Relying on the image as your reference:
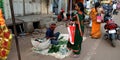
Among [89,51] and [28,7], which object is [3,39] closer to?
[89,51]

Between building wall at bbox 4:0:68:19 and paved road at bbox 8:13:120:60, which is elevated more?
building wall at bbox 4:0:68:19

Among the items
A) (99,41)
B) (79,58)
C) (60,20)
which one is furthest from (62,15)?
(79,58)

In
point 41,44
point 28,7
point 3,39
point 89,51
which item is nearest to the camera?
point 3,39

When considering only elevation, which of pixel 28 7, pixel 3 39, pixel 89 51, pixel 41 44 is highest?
pixel 28 7

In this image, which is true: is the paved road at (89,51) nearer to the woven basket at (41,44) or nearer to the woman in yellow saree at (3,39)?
the woven basket at (41,44)

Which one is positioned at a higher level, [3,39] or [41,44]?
[3,39]

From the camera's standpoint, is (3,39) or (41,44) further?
(41,44)

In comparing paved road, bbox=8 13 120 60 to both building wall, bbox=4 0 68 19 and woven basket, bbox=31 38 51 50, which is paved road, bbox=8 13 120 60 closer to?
woven basket, bbox=31 38 51 50

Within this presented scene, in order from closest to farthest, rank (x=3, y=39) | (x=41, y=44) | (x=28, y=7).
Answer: (x=3, y=39) → (x=41, y=44) → (x=28, y=7)

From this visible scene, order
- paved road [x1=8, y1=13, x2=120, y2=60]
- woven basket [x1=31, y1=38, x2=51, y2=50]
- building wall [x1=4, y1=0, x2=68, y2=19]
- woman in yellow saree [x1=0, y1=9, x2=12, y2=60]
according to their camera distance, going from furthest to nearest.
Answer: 1. building wall [x1=4, y1=0, x2=68, y2=19]
2. woven basket [x1=31, y1=38, x2=51, y2=50]
3. paved road [x1=8, y1=13, x2=120, y2=60]
4. woman in yellow saree [x1=0, y1=9, x2=12, y2=60]

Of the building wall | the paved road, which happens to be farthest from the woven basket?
the building wall

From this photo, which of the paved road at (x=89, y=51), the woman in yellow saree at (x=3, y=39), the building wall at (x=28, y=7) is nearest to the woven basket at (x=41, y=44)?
the paved road at (x=89, y=51)

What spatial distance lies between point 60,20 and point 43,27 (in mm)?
2717

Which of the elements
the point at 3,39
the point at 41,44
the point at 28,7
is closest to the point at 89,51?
the point at 41,44
